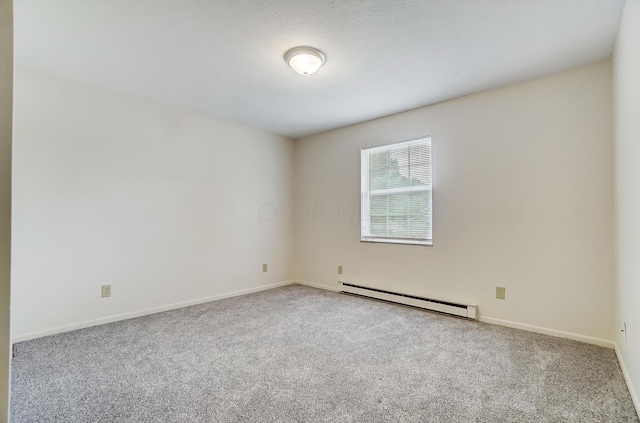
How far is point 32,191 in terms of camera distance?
2508 mm

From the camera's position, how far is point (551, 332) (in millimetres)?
2529

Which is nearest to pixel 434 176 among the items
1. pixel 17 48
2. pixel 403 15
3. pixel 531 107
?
pixel 531 107

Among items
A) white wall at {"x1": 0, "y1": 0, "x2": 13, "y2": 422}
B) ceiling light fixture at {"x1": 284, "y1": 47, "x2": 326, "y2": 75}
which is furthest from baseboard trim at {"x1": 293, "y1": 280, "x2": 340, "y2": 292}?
white wall at {"x1": 0, "y1": 0, "x2": 13, "y2": 422}

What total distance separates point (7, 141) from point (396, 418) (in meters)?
2.17

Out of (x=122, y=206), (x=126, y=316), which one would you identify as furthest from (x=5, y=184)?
(x=126, y=316)

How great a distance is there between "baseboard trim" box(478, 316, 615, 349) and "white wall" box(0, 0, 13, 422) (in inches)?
129

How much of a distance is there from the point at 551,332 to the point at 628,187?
1.39 metres

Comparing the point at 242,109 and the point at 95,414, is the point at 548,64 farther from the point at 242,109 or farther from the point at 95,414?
the point at 95,414

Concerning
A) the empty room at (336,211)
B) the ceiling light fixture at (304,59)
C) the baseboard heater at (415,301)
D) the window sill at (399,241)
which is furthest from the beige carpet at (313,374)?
the ceiling light fixture at (304,59)

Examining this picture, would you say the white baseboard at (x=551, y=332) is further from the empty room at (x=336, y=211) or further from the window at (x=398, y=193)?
the window at (x=398, y=193)

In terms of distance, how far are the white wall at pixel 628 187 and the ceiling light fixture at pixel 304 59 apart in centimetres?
175

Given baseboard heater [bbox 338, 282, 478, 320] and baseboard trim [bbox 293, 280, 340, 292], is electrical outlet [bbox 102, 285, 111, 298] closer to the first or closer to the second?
A: baseboard trim [bbox 293, 280, 340, 292]

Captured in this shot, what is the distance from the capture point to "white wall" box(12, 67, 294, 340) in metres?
2.52

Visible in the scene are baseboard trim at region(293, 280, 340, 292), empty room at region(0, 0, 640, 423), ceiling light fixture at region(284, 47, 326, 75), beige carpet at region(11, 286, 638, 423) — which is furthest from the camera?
baseboard trim at region(293, 280, 340, 292)
